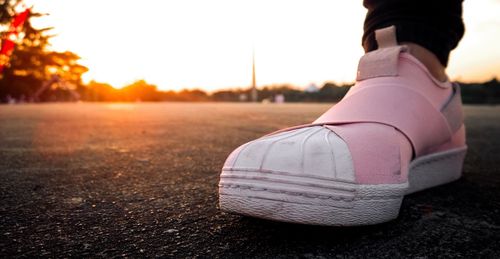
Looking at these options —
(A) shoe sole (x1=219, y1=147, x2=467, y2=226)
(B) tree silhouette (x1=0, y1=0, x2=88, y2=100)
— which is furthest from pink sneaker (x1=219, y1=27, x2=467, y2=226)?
(B) tree silhouette (x1=0, y1=0, x2=88, y2=100)

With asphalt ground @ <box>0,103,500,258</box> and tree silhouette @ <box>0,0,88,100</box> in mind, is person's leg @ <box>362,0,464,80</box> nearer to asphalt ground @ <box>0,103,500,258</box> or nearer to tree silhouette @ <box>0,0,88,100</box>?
asphalt ground @ <box>0,103,500,258</box>

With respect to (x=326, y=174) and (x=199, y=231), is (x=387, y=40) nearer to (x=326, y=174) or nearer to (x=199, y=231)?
(x=326, y=174)

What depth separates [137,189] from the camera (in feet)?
3.11

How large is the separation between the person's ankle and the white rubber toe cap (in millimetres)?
376

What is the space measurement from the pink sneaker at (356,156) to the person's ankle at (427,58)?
0.12 ft

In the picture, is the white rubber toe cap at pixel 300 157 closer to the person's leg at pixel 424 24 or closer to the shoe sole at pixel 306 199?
the shoe sole at pixel 306 199

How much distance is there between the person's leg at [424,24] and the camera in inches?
37.9

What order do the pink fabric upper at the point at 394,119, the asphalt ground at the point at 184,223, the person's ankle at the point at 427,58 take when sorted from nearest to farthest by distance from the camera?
the asphalt ground at the point at 184,223 → the pink fabric upper at the point at 394,119 → the person's ankle at the point at 427,58

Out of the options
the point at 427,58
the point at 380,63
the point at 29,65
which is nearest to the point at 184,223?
the point at 380,63

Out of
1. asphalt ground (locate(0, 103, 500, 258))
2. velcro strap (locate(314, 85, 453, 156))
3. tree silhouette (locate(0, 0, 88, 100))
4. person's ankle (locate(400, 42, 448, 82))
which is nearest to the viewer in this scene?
asphalt ground (locate(0, 103, 500, 258))

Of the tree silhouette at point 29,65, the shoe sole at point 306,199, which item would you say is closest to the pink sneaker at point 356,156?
the shoe sole at point 306,199

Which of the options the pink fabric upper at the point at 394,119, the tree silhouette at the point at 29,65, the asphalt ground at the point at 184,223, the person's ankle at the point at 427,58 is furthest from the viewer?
the tree silhouette at the point at 29,65

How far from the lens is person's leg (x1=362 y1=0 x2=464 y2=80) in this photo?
96 cm

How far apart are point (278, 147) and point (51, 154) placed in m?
1.21
